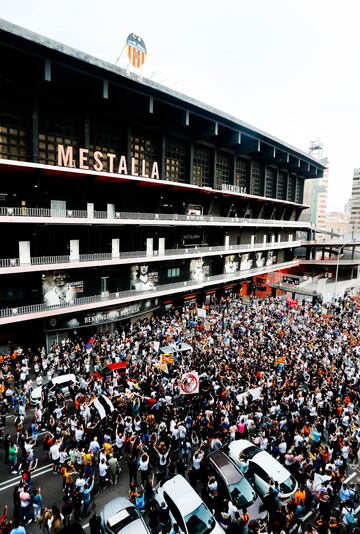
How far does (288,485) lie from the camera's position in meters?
10.5

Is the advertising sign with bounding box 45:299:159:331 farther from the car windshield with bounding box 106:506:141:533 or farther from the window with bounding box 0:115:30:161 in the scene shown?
the car windshield with bounding box 106:506:141:533

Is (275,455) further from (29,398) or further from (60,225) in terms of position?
(60,225)

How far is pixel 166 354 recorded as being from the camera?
20156 mm

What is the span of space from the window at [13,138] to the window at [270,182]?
121 feet

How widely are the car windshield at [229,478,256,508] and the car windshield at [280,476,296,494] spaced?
105 cm

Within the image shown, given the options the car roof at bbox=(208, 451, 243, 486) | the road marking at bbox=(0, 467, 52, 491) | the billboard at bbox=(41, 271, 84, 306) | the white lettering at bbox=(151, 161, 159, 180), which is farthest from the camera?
the white lettering at bbox=(151, 161, 159, 180)

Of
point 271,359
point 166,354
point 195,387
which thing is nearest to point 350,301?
point 271,359

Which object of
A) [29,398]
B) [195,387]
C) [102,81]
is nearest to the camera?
[195,387]

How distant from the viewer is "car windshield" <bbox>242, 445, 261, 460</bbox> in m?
11.4

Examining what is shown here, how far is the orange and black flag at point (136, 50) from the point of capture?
80.0 feet

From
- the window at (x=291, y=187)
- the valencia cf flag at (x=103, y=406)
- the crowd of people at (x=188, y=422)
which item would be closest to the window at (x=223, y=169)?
the window at (x=291, y=187)

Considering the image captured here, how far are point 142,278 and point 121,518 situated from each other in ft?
69.4

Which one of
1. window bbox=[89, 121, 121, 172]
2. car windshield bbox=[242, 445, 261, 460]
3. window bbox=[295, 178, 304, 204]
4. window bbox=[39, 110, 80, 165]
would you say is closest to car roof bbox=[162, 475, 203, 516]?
car windshield bbox=[242, 445, 261, 460]

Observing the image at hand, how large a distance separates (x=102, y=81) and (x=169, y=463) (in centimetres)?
2455
